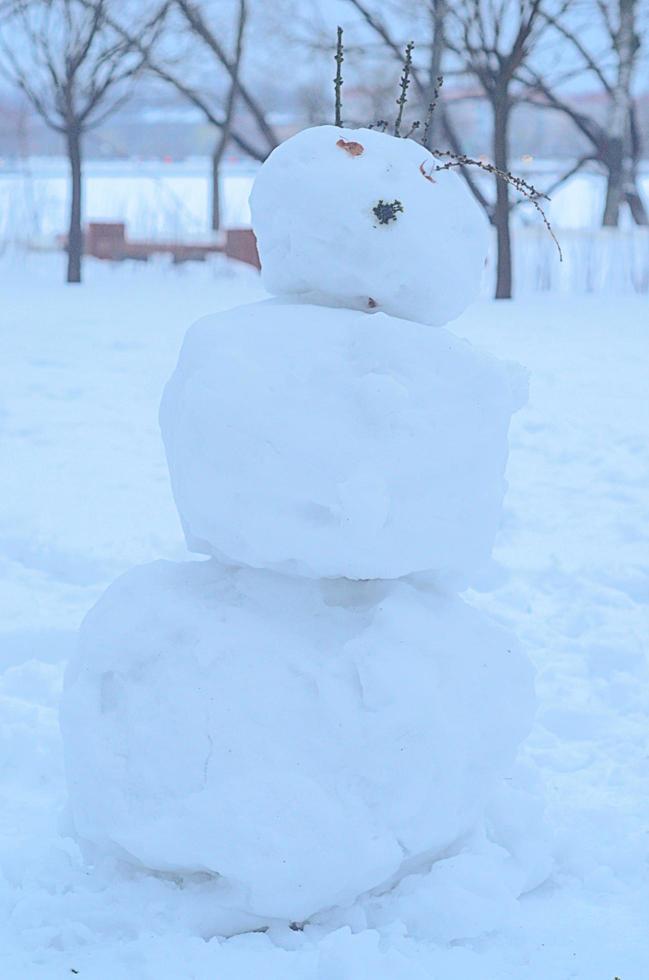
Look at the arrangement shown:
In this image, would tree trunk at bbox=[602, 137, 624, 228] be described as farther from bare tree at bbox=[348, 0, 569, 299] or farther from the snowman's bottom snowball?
the snowman's bottom snowball

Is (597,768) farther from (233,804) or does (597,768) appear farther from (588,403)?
(588,403)

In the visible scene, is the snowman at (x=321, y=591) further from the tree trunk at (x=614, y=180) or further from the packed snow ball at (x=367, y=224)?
the tree trunk at (x=614, y=180)

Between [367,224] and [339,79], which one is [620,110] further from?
[367,224]

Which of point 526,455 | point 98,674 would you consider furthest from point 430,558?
point 526,455

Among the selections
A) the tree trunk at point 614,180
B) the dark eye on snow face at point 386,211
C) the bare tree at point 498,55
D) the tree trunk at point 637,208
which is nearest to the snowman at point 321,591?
the dark eye on snow face at point 386,211

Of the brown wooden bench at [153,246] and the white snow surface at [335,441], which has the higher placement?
the brown wooden bench at [153,246]

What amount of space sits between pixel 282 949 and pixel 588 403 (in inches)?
177

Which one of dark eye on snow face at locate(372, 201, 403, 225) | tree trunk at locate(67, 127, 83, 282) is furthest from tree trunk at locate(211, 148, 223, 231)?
dark eye on snow face at locate(372, 201, 403, 225)

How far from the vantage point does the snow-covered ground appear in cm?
219

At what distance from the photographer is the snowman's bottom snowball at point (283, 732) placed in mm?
2158

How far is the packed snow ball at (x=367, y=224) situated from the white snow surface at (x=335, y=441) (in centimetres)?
10

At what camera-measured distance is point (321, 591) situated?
2.32 metres

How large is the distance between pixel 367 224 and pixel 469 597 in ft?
7.76

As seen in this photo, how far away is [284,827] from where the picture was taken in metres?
2.14
